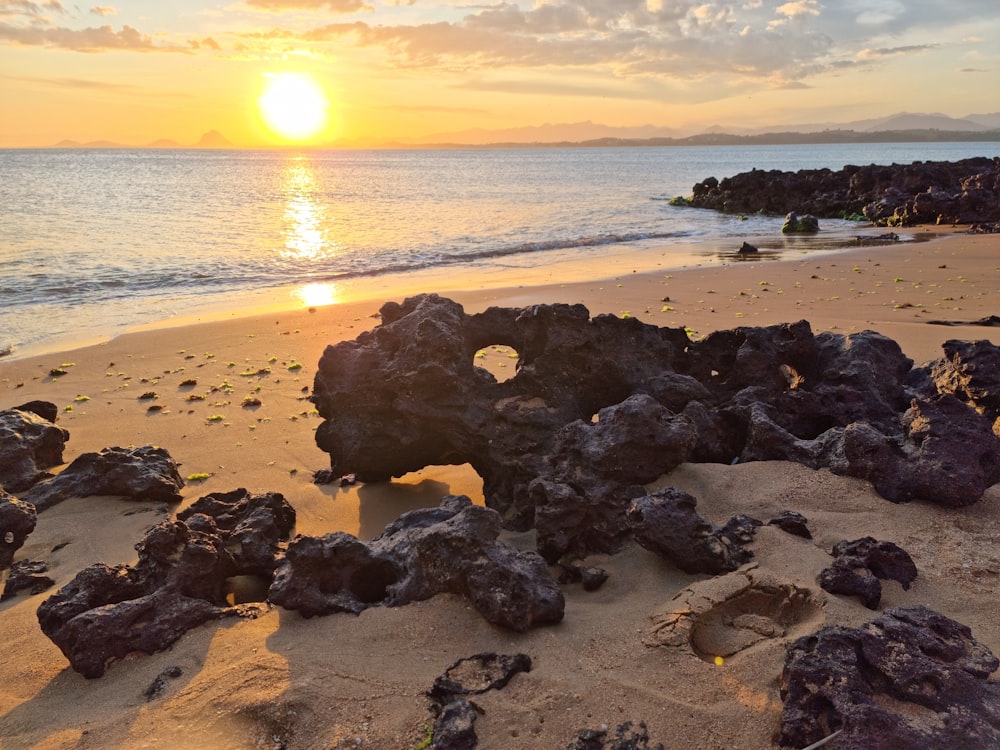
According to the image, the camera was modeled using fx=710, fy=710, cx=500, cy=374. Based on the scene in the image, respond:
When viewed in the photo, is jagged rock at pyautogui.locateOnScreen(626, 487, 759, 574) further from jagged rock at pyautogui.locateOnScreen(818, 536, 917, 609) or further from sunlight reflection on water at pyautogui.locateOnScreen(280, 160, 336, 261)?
sunlight reflection on water at pyautogui.locateOnScreen(280, 160, 336, 261)

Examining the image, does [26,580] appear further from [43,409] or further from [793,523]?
[793,523]

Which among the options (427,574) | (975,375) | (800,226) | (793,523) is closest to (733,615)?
(793,523)

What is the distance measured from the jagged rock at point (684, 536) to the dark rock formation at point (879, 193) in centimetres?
3195

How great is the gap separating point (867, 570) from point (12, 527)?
5741 mm

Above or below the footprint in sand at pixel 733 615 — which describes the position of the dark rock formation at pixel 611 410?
above

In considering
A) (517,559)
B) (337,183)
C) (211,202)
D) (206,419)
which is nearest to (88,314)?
(206,419)

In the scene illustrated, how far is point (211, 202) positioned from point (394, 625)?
52.6 m

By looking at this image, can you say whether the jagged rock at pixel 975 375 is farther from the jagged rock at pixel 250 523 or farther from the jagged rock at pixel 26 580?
the jagged rock at pixel 26 580

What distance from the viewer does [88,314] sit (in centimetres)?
1585

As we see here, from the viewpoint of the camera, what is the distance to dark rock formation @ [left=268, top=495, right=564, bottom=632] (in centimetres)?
386

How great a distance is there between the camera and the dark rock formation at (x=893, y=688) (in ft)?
8.90

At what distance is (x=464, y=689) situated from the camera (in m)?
3.33

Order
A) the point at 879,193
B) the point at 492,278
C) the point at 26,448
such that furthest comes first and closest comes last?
the point at 879,193, the point at 492,278, the point at 26,448

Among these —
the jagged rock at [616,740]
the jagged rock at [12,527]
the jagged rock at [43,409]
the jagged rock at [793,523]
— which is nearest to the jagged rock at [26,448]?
the jagged rock at [43,409]
